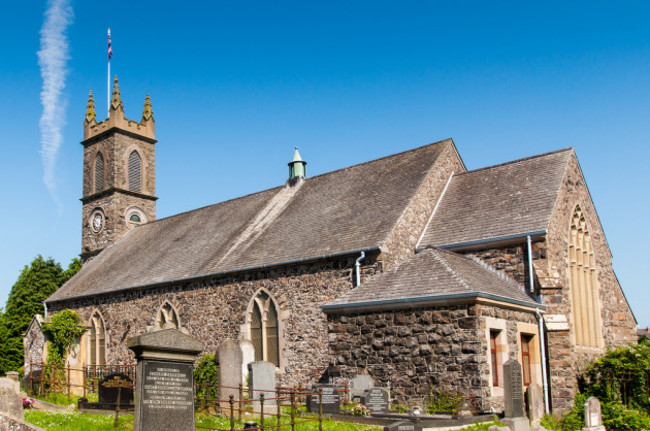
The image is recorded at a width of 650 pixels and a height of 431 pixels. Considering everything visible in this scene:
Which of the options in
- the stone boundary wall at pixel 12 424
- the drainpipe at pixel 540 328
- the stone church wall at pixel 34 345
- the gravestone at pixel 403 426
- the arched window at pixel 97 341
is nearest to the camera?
the stone boundary wall at pixel 12 424

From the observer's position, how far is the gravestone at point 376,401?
1538 centimetres

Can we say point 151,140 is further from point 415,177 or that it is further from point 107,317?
point 415,177

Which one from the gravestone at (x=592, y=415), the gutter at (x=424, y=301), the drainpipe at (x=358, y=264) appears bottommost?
the gravestone at (x=592, y=415)

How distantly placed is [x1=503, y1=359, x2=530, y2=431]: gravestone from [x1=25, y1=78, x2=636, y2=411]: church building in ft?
2.20

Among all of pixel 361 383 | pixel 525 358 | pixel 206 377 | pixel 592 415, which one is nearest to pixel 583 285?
pixel 525 358

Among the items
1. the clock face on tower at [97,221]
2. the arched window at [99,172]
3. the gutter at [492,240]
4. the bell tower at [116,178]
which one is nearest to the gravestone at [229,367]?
the gutter at [492,240]

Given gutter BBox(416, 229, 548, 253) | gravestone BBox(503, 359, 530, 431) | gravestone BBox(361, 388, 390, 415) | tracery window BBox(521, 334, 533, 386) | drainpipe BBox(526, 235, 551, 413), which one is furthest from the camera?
gutter BBox(416, 229, 548, 253)

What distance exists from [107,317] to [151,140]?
14.5 m

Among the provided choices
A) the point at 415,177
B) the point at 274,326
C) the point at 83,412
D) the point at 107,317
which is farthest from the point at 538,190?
the point at 107,317

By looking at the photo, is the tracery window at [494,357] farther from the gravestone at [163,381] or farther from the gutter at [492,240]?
the gravestone at [163,381]

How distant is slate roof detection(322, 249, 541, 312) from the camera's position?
16.1 metres

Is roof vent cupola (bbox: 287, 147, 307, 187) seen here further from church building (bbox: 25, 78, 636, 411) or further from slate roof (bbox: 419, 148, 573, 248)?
slate roof (bbox: 419, 148, 573, 248)

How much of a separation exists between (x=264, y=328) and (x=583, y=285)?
10594mm

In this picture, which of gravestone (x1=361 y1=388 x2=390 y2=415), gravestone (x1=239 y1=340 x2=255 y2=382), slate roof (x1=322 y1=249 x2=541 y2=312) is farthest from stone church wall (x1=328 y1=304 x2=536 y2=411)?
gravestone (x1=239 y1=340 x2=255 y2=382)
